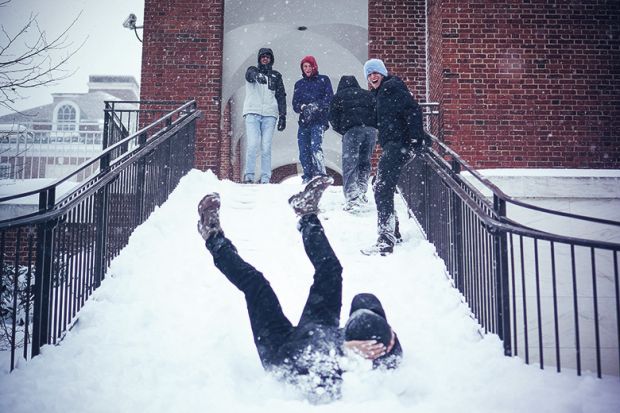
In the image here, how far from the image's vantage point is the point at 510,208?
5285 mm

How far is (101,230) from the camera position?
394 cm

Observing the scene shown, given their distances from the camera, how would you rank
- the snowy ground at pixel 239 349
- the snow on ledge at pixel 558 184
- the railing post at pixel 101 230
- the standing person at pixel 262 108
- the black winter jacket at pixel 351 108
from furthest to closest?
the standing person at pixel 262 108, the black winter jacket at pixel 351 108, the snow on ledge at pixel 558 184, the railing post at pixel 101 230, the snowy ground at pixel 239 349

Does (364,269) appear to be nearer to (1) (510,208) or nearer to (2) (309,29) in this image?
(1) (510,208)

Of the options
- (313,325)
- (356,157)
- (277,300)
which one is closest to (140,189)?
(356,157)

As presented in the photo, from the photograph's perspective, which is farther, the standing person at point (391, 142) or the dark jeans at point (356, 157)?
the dark jeans at point (356, 157)

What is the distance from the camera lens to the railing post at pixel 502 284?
120 inches

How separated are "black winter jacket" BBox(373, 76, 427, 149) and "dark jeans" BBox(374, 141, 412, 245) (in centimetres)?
9

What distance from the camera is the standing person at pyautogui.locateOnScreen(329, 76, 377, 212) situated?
17.7ft

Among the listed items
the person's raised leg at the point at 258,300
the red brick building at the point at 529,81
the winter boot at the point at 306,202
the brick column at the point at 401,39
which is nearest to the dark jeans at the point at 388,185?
the winter boot at the point at 306,202

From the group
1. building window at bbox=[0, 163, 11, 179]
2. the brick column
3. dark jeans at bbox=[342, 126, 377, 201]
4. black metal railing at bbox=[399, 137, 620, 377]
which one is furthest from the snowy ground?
building window at bbox=[0, 163, 11, 179]

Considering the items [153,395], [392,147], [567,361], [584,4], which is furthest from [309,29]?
[153,395]

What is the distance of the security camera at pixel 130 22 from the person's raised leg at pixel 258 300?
20.5ft

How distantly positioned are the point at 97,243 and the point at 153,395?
174 centimetres

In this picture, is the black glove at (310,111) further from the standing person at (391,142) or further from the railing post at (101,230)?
the railing post at (101,230)
